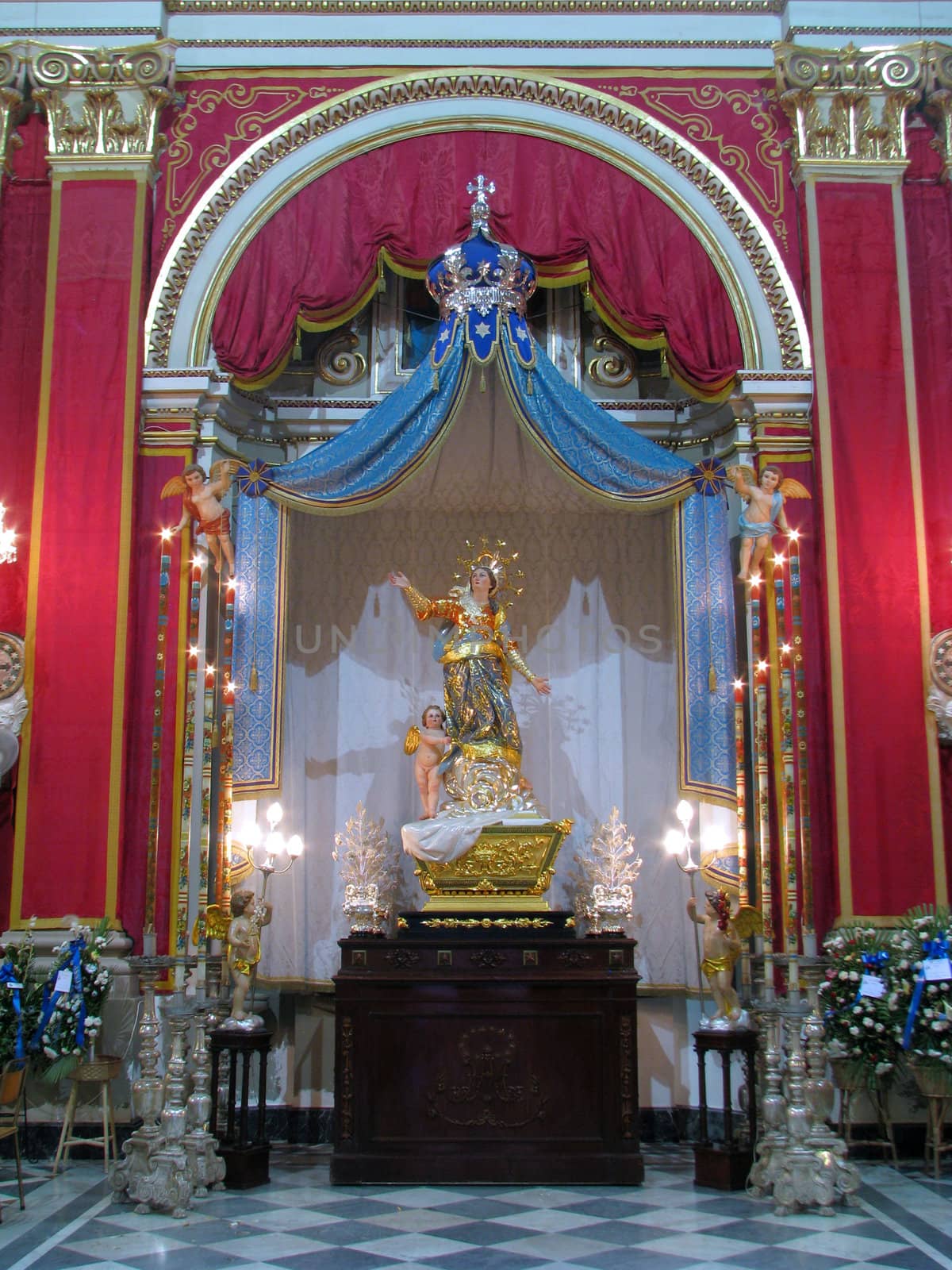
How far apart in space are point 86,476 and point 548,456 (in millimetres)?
3025

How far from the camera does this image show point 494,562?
9688 millimetres

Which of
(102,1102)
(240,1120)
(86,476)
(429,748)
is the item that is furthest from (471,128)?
(102,1102)

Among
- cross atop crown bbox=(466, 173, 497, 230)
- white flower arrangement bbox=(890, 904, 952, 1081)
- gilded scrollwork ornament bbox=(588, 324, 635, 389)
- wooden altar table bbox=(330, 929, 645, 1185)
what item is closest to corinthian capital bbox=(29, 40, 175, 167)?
cross atop crown bbox=(466, 173, 497, 230)

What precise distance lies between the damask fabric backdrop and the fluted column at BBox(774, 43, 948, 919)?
1.59 metres

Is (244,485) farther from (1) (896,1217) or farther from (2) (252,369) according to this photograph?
(1) (896,1217)

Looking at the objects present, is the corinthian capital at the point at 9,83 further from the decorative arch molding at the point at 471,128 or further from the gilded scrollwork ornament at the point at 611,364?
the gilded scrollwork ornament at the point at 611,364

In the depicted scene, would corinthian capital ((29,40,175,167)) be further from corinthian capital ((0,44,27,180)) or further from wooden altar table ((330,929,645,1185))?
wooden altar table ((330,929,645,1185))

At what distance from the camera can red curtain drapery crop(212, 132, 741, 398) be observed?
31.0ft

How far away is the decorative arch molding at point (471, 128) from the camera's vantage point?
30.7ft

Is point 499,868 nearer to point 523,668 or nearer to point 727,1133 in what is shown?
point 523,668

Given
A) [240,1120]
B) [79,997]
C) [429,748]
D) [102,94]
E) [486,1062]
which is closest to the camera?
[240,1120]

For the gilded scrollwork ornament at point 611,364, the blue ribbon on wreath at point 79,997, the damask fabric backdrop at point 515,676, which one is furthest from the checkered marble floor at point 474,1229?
the gilded scrollwork ornament at point 611,364

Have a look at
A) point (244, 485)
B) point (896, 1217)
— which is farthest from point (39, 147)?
point (896, 1217)

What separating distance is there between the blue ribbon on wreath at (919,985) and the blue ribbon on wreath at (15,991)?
185 inches
